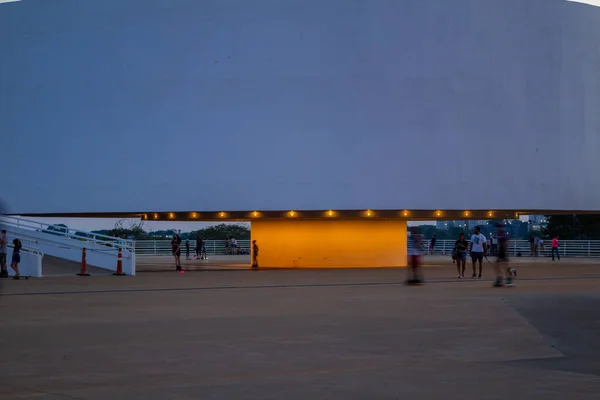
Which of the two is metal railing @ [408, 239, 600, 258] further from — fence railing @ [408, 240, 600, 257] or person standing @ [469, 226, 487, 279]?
person standing @ [469, 226, 487, 279]

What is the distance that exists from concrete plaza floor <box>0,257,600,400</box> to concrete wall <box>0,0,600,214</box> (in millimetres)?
16209

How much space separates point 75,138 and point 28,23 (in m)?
5.69

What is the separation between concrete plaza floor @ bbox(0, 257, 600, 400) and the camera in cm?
910

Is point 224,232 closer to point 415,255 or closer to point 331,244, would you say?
point 331,244

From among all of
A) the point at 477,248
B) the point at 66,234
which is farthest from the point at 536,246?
the point at 66,234

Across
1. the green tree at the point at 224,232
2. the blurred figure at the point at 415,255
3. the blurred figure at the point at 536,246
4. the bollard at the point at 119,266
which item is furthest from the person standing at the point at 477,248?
the green tree at the point at 224,232

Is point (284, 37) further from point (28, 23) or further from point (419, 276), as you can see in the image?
point (419, 276)

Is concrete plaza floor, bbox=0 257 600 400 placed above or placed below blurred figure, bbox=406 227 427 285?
below

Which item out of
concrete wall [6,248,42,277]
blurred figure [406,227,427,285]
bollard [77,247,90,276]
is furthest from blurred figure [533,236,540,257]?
concrete wall [6,248,42,277]

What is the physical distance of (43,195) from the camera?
40906 mm

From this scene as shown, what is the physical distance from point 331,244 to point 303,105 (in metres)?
6.39

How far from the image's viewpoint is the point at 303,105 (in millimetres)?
38500

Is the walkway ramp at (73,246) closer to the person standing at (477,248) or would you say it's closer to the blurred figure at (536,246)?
the person standing at (477,248)

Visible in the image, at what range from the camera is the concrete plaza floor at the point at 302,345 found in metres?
9.10
